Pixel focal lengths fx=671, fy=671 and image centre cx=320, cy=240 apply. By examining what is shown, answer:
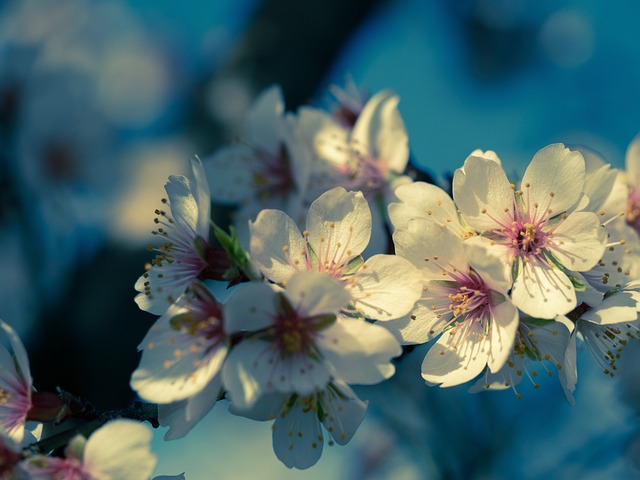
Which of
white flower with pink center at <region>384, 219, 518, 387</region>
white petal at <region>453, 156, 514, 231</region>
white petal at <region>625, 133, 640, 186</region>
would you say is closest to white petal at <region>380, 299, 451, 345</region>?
white flower with pink center at <region>384, 219, 518, 387</region>

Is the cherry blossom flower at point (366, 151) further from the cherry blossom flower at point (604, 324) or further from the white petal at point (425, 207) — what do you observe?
the cherry blossom flower at point (604, 324)

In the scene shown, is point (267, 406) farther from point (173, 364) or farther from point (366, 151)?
point (366, 151)

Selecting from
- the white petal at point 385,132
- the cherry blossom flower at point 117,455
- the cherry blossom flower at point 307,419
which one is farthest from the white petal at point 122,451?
the white petal at point 385,132

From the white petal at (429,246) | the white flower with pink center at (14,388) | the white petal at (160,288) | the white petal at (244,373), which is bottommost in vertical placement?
the white flower with pink center at (14,388)

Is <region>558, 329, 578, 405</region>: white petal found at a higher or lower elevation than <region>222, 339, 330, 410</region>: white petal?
higher

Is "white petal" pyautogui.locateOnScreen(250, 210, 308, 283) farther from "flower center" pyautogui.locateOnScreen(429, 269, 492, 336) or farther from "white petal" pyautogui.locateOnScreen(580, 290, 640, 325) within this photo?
"white petal" pyautogui.locateOnScreen(580, 290, 640, 325)

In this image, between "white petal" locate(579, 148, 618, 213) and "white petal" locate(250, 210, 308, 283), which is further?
"white petal" locate(579, 148, 618, 213)
